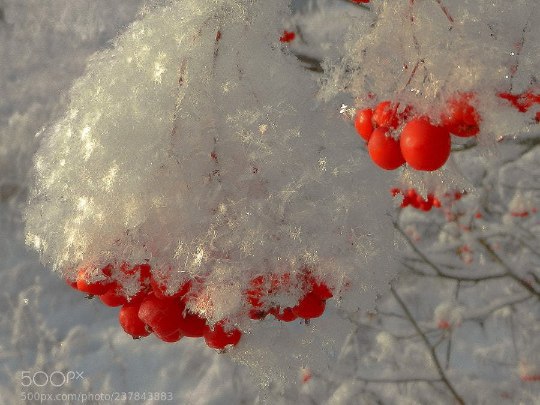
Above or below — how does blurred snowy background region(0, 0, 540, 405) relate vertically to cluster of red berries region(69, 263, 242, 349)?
below

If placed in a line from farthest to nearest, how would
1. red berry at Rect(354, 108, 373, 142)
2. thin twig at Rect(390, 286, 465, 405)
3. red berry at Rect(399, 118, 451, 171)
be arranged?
thin twig at Rect(390, 286, 465, 405)
red berry at Rect(354, 108, 373, 142)
red berry at Rect(399, 118, 451, 171)

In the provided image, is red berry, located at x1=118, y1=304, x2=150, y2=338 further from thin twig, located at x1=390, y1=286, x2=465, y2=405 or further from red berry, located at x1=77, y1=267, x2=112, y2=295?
thin twig, located at x1=390, y1=286, x2=465, y2=405

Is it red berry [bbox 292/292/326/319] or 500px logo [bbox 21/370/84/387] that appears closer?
red berry [bbox 292/292/326/319]

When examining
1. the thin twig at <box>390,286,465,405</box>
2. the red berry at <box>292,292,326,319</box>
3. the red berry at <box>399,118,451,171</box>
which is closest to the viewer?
the red berry at <box>399,118,451,171</box>

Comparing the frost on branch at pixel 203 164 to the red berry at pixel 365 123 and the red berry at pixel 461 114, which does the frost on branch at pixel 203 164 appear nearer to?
the red berry at pixel 365 123

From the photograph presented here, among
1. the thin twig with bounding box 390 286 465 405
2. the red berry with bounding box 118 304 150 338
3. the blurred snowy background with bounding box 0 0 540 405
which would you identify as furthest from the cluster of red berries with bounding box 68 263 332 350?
the thin twig with bounding box 390 286 465 405

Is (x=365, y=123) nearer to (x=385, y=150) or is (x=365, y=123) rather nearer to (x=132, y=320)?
(x=385, y=150)

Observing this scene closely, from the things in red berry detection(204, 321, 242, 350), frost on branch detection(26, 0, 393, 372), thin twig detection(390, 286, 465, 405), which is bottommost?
thin twig detection(390, 286, 465, 405)
